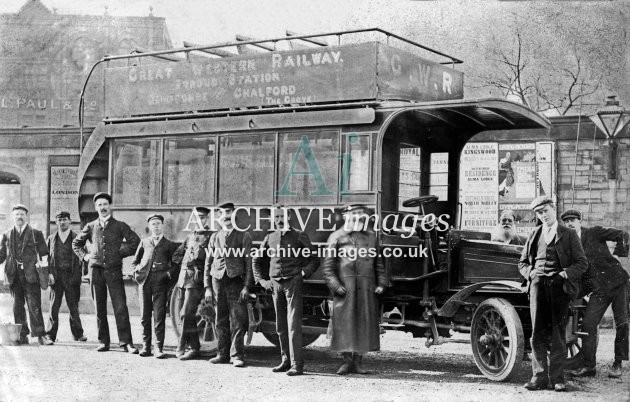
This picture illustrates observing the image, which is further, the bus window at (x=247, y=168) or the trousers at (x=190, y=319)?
the trousers at (x=190, y=319)

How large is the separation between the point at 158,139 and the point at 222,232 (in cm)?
172

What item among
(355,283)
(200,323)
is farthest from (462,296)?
(200,323)

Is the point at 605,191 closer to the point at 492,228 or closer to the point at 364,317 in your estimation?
the point at 492,228

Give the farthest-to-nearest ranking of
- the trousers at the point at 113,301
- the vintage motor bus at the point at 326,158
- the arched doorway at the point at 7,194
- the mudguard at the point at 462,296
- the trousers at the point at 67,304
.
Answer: the arched doorway at the point at 7,194 → the trousers at the point at 67,304 → the trousers at the point at 113,301 → the vintage motor bus at the point at 326,158 → the mudguard at the point at 462,296

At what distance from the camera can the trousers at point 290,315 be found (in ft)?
28.5

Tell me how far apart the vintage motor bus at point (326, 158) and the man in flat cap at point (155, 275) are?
167mm

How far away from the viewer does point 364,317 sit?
28.1 feet

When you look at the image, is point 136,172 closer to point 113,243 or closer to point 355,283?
point 113,243

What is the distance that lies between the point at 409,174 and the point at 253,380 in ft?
9.51

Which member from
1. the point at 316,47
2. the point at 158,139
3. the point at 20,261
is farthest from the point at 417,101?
the point at 20,261

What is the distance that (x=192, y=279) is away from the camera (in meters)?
9.74

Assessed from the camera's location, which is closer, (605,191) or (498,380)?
(498,380)

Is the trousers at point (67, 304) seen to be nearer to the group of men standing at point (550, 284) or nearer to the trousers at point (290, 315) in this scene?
the trousers at point (290, 315)

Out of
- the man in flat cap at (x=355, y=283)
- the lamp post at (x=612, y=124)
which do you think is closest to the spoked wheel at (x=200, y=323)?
the man in flat cap at (x=355, y=283)
